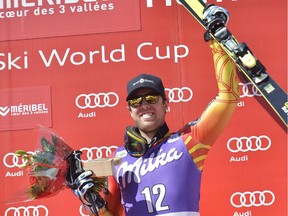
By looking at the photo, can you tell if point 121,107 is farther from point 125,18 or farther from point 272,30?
point 272,30

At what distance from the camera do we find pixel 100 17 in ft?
11.0

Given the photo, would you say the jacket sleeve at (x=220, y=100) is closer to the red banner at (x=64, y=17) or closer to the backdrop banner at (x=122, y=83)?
the backdrop banner at (x=122, y=83)

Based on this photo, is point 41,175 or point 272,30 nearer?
point 41,175

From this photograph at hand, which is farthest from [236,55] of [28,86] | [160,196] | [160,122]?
[28,86]

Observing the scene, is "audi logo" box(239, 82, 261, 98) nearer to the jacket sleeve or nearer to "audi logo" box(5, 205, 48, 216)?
the jacket sleeve

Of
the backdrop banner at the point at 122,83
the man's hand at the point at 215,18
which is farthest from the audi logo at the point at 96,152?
the man's hand at the point at 215,18

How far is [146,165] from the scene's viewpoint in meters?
2.35

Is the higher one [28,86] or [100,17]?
[100,17]

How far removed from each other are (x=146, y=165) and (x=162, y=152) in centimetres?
9

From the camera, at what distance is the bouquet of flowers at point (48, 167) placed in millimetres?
2369

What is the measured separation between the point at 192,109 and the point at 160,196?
1099mm

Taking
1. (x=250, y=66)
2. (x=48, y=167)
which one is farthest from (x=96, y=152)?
(x=250, y=66)

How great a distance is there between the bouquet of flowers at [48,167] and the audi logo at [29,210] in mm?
932

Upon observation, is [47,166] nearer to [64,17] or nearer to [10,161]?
[10,161]
